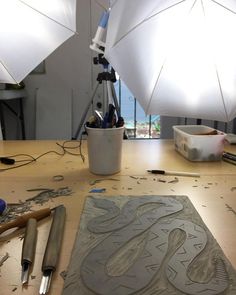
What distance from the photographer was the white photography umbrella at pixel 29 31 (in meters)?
0.79

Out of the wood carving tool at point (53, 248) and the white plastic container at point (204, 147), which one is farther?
the white plastic container at point (204, 147)

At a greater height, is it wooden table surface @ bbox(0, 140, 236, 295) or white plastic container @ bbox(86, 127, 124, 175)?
white plastic container @ bbox(86, 127, 124, 175)

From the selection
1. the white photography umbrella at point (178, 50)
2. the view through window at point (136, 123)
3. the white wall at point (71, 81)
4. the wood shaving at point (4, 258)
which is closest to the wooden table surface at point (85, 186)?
the wood shaving at point (4, 258)

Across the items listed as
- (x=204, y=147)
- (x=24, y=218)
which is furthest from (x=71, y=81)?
(x=24, y=218)

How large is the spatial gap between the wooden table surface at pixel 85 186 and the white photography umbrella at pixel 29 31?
30cm

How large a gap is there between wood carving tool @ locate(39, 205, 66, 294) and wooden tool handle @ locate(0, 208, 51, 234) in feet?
0.08

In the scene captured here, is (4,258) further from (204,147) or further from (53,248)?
(204,147)

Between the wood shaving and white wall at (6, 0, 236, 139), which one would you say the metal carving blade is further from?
white wall at (6, 0, 236, 139)

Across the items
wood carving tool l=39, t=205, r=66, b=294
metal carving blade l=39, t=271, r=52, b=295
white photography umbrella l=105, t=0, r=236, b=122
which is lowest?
metal carving blade l=39, t=271, r=52, b=295

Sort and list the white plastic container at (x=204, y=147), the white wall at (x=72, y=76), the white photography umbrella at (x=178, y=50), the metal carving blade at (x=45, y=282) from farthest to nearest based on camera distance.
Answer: the white wall at (x=72, y=76)
the white plastic container at (x=204, y=147)
the white photography umbrella at (x=178, y=50)
the metal carving blade at (x=45, y=282)

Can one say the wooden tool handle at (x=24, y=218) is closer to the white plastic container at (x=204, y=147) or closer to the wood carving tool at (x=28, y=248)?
the wood carving tool at (x=28, y=248)

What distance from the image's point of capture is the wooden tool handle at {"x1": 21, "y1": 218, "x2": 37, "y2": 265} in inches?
18.8

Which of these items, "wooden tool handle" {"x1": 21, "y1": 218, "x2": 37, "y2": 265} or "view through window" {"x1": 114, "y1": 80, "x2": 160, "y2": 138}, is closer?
"wooden tool handle" {"x1": 21, "y1": 218, "x2": 37, "y2": 265}

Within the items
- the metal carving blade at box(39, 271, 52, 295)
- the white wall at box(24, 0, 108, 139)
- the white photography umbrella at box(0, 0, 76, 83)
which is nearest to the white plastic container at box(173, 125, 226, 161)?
the white photography umbrella at box(0, 0, 76, 83)
